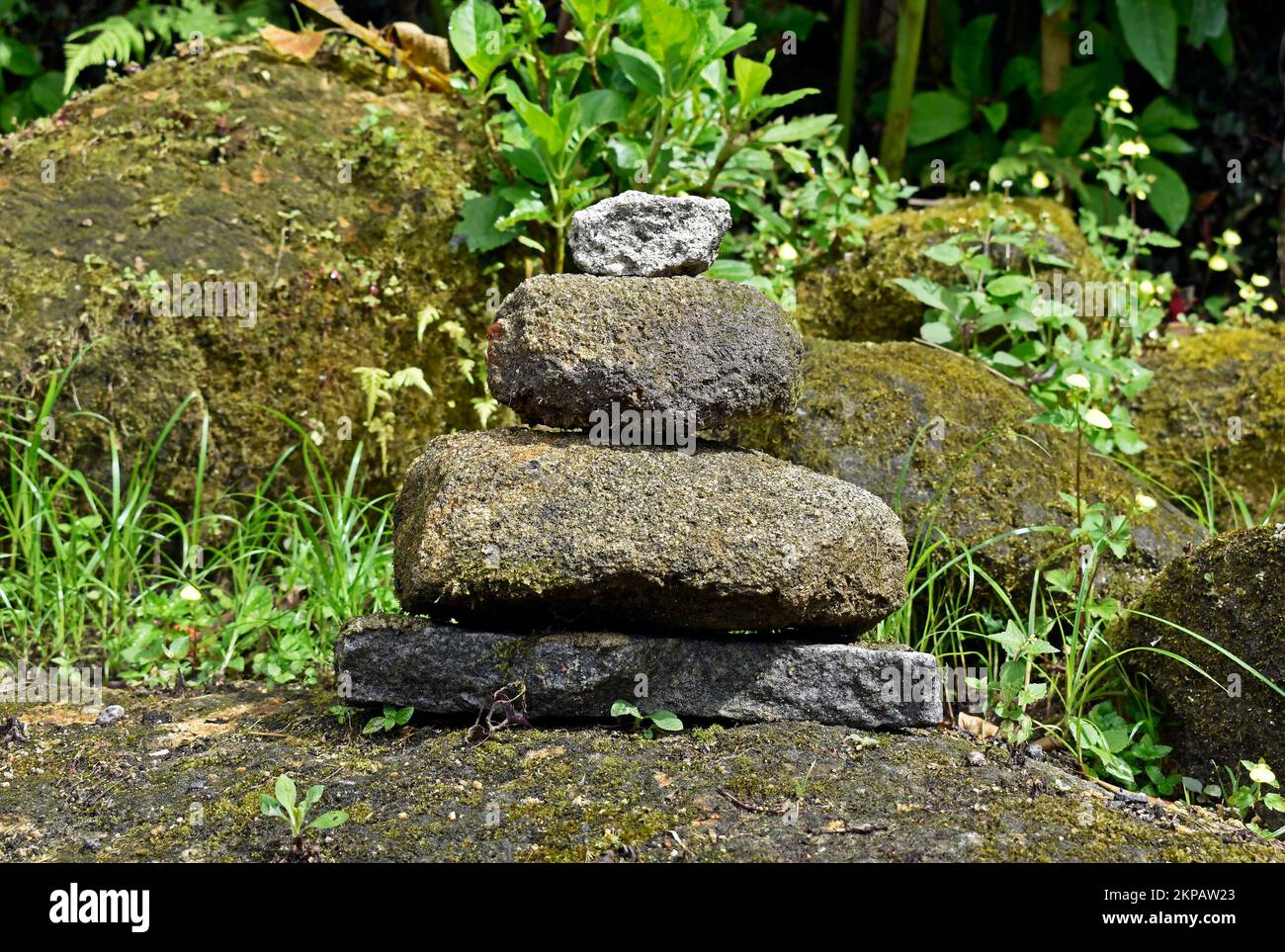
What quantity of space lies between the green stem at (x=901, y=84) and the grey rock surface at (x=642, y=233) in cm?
363

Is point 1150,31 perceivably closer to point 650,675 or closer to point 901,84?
point 901,84

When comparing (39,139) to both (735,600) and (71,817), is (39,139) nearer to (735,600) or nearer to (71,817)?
(71,817)

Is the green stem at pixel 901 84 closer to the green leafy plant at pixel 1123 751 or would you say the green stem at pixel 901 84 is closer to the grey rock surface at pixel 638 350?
the grey rock surface at pixel 638 350

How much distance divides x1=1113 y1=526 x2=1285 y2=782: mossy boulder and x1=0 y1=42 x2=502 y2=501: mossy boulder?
3.03 meters

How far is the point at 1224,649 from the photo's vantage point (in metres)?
3.72

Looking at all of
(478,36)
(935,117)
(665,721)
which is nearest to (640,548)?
(665,721)

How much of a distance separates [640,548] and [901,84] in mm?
4686

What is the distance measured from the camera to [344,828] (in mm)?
2984

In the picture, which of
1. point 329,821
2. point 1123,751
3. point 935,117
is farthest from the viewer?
point 935,117

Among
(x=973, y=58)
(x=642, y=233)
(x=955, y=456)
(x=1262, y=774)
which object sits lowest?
(x=1262, y=774)

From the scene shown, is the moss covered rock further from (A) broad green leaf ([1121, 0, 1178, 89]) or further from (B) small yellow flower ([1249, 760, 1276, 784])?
(A) broad green leaf ([1121, 0, 1178, 89])

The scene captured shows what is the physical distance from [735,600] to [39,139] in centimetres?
420

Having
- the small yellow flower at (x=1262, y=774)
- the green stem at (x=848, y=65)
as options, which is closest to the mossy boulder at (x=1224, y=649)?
the small yellow flower at (x=1262, y=774)

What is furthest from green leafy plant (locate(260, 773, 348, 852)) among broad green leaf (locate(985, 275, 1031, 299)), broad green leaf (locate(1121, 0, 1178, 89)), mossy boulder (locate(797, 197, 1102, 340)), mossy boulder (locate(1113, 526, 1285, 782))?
broad green leaf (locate(1121, 0, 1178, 89))
